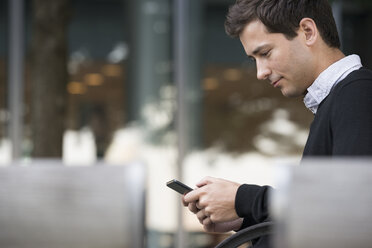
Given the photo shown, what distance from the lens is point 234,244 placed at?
1.93 meters

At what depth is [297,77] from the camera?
2.08 metres

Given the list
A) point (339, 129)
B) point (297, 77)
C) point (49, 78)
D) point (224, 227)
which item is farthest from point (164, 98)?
point (339, 129)

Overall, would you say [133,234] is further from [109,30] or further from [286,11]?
[109,30]

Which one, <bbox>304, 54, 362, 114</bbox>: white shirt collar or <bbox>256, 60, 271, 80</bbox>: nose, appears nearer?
<bbox>304, 54, 362, 114</bbox>: white shirt collar

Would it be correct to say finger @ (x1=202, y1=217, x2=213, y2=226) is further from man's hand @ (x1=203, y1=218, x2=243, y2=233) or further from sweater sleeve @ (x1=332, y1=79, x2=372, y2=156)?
sweater sleeve @ (x1=332, y1=79, x2=372, y2=156)

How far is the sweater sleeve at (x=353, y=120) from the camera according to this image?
5.33ft

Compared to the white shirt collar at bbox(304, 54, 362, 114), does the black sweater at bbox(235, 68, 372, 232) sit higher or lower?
lower

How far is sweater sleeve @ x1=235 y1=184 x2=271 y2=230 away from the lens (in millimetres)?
1850

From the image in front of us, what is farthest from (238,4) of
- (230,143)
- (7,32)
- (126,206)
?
(7,32)

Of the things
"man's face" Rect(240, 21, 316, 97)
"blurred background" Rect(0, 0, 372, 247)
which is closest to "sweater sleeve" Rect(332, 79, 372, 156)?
"man's face" Rect(240, 21, 316, 97)

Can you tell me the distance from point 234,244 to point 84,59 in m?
5.58

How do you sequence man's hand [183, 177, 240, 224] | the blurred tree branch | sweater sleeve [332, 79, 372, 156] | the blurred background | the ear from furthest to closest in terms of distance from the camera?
1. the blurred background
2. the blurred tree branch
3. the ear
4. man's hand [183, 177, 240, 224]
5. sweater sleeve [332, 79, 372, 156]

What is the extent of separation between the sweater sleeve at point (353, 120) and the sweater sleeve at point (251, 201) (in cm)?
25

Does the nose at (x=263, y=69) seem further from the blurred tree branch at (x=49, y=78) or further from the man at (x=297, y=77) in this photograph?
the blurred tree branch at (x=49, y=78)
